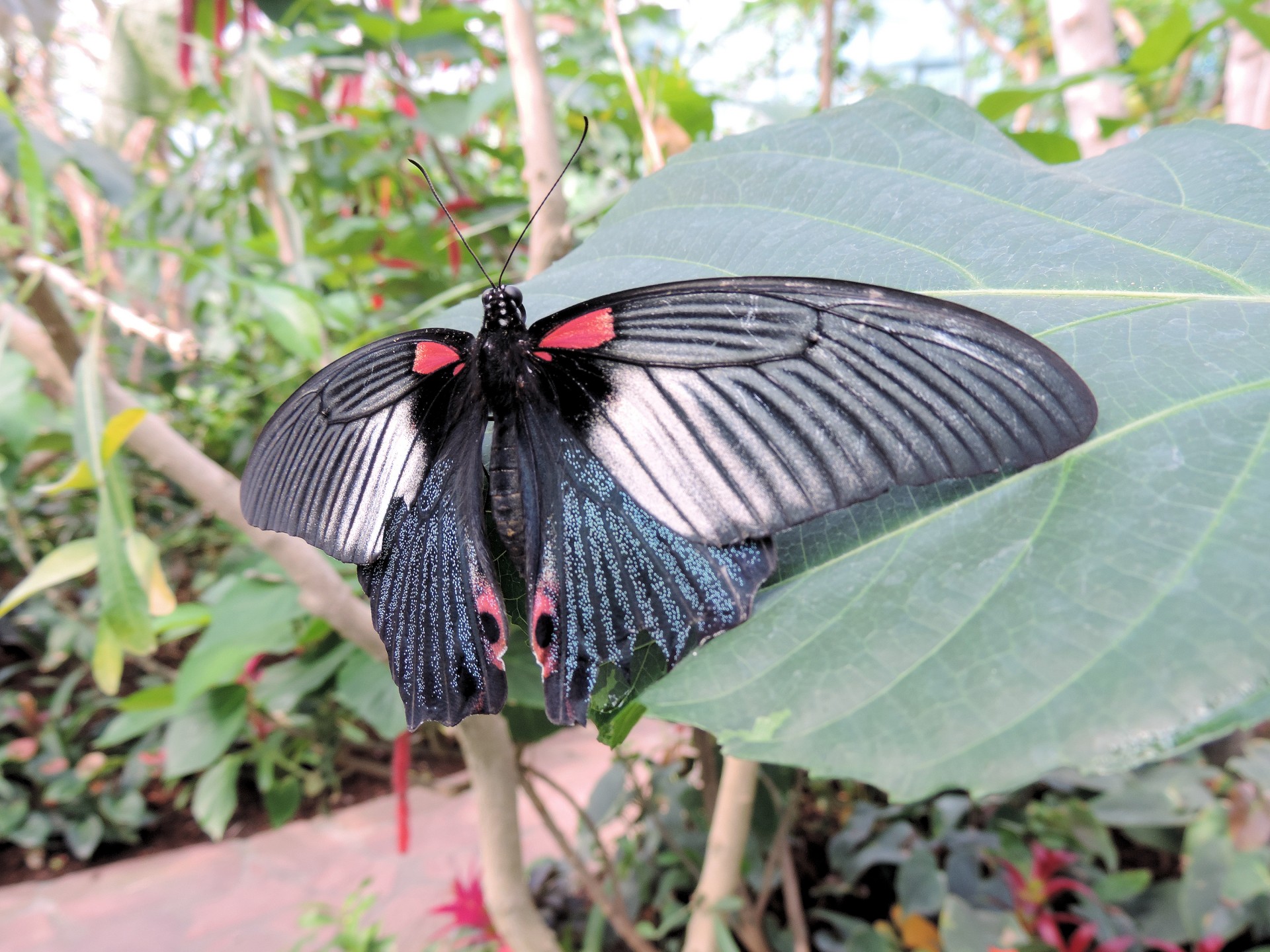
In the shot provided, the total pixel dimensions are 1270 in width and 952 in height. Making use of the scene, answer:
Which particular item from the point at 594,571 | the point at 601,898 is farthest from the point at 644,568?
the point at 601,898

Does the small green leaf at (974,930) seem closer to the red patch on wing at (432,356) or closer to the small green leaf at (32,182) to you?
the red patch on wing at (432,356)

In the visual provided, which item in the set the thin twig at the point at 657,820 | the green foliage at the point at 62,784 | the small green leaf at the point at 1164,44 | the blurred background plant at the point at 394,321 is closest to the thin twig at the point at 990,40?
the blurred background plant at the point at 394,321

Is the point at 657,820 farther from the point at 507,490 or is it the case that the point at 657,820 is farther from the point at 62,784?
the point at 62,784

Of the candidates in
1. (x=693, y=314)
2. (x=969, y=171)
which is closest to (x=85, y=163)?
(x=693, y=314)

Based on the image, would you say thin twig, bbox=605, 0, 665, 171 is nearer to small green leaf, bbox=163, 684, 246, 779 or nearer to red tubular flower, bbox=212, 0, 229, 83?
red tubular flower, bbox=212, 0, 229, 83

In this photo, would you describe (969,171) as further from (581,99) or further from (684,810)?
(684,810)
